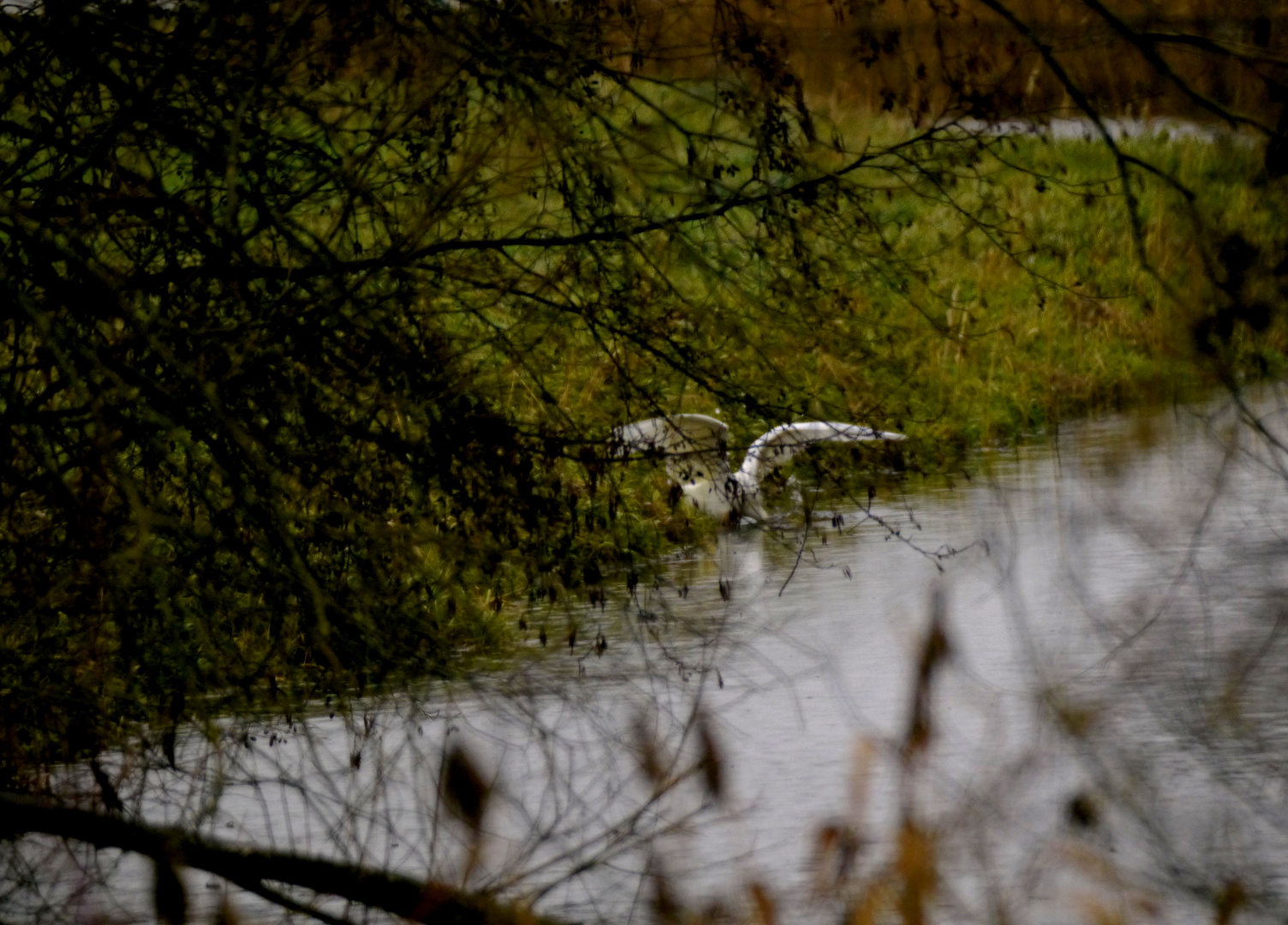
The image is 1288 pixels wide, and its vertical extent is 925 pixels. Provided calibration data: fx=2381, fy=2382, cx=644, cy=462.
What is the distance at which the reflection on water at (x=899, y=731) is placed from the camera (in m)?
3.62

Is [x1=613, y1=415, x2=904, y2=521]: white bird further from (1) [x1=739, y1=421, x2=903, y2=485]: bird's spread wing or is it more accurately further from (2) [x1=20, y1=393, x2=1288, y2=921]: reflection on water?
(2) [x1=20, y1=393, x2=1288, y2=921]: reflection on water

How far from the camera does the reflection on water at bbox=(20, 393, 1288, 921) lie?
11.9 ft

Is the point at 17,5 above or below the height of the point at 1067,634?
above

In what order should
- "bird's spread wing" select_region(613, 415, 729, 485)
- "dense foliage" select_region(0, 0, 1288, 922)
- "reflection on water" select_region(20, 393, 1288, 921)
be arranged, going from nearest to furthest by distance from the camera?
"reflection on water" select_region(20, 393, 1288, 921), "dense foliage" select_region(0, 0, 1288, 922), "bird's spread wing" select_region(613, 415, 729, 485)

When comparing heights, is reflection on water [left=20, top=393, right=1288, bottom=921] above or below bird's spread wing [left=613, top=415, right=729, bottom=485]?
below

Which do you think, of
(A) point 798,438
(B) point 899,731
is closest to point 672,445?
(A) point 798,438

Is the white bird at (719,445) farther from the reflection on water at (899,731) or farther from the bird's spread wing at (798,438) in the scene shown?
the reflection on water at (899,731)

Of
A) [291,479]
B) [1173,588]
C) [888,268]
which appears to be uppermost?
[888,268]

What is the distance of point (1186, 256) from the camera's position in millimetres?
4387

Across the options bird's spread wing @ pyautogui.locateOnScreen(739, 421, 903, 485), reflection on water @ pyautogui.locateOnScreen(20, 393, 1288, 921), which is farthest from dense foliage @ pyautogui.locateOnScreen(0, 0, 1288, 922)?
reflection on water @ pyautogui.locateOnScreen(20, 393, 1288, 921)

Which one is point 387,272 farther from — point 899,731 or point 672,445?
point 899,731

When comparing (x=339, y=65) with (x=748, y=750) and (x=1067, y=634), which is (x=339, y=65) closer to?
(x=748, y=750)

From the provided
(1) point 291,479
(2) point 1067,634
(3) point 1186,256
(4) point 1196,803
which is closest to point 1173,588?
(3) point 1186,256

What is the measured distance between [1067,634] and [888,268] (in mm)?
3137
